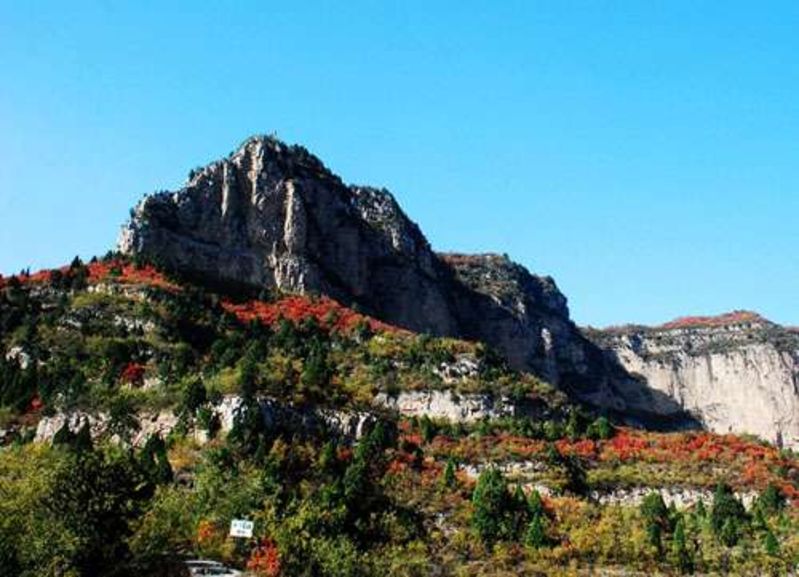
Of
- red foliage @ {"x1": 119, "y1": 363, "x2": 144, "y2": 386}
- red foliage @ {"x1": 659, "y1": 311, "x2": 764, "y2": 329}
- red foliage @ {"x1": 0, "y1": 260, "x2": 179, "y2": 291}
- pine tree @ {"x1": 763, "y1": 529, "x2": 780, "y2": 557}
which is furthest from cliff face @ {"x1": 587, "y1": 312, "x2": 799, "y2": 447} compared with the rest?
red foliage @ {"x1": 119, "y1": 363, "x2": 144, "y2": 386}

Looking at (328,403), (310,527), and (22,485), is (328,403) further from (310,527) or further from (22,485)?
(22,485)

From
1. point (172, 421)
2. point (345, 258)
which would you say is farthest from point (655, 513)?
point (345, 258)

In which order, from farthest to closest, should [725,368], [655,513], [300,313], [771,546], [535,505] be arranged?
[725,368]
[300,313]
[655,513]
[535,505]
[771,546]

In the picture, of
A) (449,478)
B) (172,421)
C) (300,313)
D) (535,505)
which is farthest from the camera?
(300,313)

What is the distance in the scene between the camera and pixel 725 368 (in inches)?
6663

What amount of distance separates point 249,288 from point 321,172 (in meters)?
34.8

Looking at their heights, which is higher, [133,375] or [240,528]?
[133,375]

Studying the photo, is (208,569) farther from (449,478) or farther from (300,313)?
(300,313)

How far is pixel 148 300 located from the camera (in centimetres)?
8531

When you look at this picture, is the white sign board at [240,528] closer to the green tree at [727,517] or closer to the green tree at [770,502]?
the green tree at [727,517]

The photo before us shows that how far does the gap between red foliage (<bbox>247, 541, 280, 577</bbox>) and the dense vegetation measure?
0.40ft

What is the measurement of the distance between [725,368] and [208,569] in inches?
5937

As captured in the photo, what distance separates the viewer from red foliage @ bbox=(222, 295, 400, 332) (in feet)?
310

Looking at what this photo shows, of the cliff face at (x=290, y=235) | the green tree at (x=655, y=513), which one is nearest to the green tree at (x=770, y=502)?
the green tree at (x=655, y=513)
